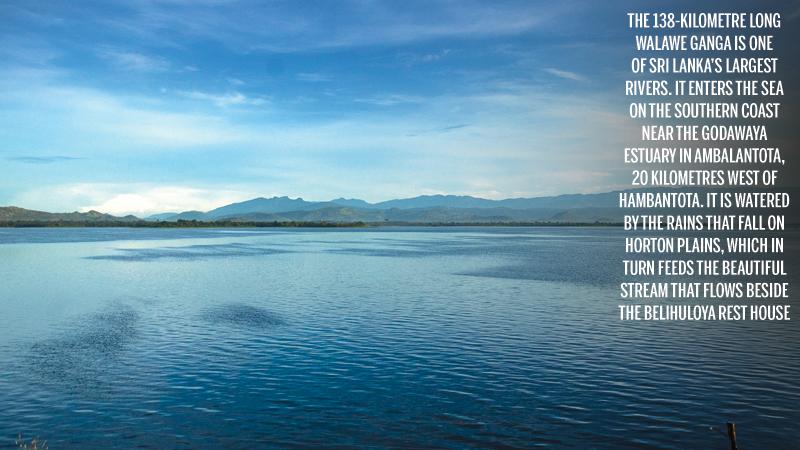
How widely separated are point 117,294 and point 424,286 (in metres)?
31.2

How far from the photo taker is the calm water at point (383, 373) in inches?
869

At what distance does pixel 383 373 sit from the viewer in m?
29.8

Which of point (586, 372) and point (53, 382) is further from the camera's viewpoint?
point (586, 372)

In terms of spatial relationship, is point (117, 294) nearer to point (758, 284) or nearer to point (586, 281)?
point (586, 281)

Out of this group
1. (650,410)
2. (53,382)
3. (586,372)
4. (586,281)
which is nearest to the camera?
(650,410)

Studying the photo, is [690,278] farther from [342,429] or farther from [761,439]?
[342,429]

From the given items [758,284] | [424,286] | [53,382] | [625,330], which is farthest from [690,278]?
[53,382]

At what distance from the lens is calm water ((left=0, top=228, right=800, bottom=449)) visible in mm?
22078

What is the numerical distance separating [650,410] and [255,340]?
2316cm

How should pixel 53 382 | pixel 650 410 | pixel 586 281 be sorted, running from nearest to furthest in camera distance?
pixel 650 410, pixel 53 382, pixel 586 281

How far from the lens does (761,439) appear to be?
21578mm

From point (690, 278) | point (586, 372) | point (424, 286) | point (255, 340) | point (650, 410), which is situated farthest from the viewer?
point (690, 278)

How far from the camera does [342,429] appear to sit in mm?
22406

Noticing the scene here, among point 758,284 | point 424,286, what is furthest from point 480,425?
point 758,284
